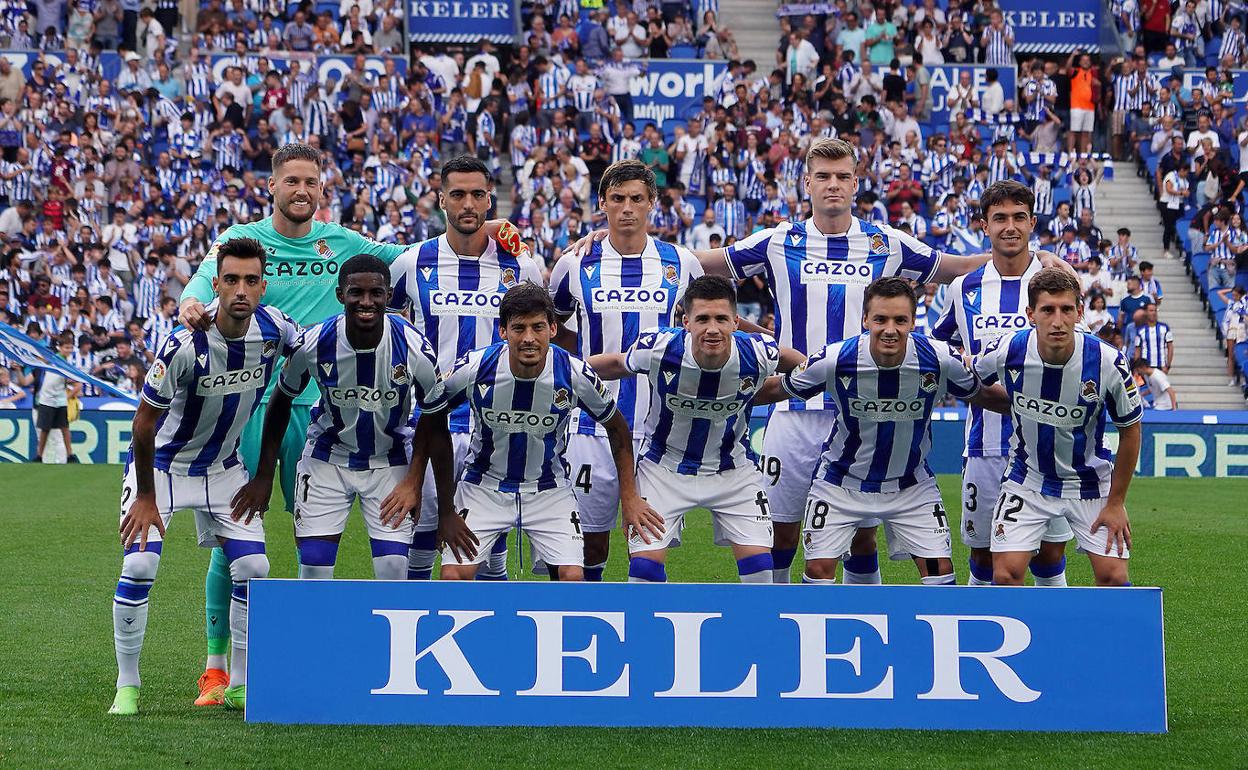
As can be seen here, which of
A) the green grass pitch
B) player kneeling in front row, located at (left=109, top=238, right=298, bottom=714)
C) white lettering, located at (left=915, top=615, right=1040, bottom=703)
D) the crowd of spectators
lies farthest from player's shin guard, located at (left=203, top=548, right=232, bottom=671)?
the crowd of spectators

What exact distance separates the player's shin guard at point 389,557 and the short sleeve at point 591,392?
975 mm

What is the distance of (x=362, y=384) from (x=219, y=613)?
4.06ft

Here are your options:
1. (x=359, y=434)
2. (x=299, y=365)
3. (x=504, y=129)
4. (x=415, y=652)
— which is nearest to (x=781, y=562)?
(x=359, y=434)

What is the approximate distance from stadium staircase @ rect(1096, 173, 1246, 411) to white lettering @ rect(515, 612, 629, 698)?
16384 millimetres

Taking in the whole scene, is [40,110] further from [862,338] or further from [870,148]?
[862,338]

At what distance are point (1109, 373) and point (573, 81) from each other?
671 inches

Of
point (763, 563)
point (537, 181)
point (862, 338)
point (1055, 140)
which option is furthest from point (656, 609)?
point (1055, 140)

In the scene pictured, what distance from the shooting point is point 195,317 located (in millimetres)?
6094

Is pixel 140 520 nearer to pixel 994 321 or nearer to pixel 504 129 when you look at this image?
pixel 994 321

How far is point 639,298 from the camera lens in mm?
7191

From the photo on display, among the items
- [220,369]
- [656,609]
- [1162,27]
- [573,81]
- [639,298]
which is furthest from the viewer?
[1162,27]

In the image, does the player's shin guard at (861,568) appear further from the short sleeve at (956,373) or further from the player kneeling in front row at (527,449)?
the player kneeling in front row at (527,449)

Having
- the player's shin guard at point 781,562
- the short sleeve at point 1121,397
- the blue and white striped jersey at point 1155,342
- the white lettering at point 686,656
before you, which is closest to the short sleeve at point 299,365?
the white lettering at point 686,656

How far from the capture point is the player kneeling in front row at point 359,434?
635cm
